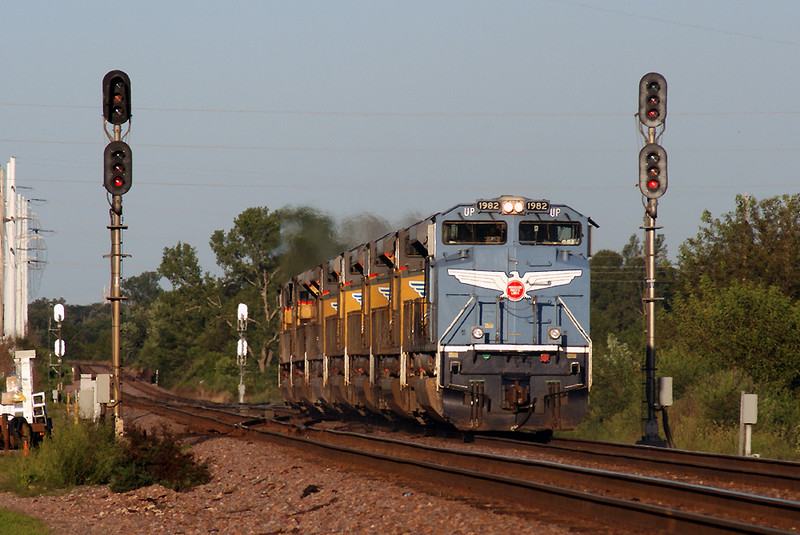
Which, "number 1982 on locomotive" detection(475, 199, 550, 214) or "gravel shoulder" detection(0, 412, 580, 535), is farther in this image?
"number 1982 on locomotive" detection(475, 199, 550, 214)

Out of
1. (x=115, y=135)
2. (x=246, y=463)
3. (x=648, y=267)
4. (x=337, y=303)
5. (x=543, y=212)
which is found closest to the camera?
(x=246, y=463)

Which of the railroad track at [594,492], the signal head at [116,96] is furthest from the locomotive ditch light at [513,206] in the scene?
the signal head at [116,96]

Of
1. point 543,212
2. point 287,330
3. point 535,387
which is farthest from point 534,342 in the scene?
point 287,330

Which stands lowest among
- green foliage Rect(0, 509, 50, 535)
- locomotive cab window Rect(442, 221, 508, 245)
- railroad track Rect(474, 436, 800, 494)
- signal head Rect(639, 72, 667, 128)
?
green foliage Rect(0, 509, 50, 535)

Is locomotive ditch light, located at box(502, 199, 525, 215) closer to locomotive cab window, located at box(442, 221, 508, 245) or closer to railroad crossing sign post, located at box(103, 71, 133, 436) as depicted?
locomotive cab window, located at box(442, 221, 508, 245)

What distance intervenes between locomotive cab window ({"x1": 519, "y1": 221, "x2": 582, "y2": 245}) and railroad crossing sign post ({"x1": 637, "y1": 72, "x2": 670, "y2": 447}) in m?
2.34

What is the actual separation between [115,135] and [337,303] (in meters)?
9.83

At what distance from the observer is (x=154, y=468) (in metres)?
15.3

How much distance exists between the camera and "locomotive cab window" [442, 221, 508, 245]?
19172 mm

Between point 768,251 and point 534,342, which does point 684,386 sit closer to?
point 534,342

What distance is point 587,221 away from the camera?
19438 mm

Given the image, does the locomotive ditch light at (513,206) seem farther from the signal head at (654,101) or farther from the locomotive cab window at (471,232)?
the signal head at (654,101)

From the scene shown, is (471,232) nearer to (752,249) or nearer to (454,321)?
(454,321)

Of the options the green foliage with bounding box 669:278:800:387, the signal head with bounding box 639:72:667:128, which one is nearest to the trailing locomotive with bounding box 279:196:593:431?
the signal head with bounding box 639:72:667:128
